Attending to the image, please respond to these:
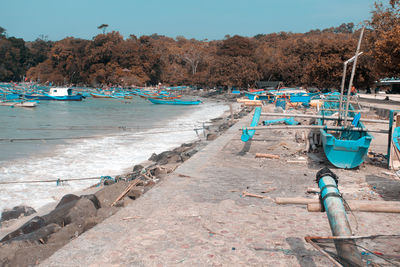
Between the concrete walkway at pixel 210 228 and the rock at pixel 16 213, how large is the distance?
301 centimetres

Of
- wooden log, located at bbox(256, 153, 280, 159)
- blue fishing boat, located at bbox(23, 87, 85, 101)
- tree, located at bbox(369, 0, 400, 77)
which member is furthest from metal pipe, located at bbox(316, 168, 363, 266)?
blue fishing boat, located at bbox(23, 87, 85, 101)

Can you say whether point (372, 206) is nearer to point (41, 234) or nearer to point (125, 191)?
point (41, 234)

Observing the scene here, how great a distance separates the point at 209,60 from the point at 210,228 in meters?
94.1

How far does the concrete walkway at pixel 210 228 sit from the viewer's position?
14.5ft

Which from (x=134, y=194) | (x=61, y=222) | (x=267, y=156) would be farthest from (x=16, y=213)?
(x=267, y=156)

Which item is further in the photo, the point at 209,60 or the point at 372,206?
the point at 209,60

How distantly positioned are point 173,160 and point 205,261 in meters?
8.34

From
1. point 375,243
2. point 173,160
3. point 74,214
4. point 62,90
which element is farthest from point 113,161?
point 62,90

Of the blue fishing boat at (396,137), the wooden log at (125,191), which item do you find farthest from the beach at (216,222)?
the blue fishing boat at (396,137)

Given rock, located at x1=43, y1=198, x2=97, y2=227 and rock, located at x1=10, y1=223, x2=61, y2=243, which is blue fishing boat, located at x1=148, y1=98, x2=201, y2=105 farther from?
rock, located at x1=10, y1=223, x2=61, y2=243

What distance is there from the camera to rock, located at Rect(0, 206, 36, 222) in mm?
7859

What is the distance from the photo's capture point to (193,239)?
4.95 metres

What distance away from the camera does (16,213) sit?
7.95 metres

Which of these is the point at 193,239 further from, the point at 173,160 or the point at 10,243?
the point at 173,160
